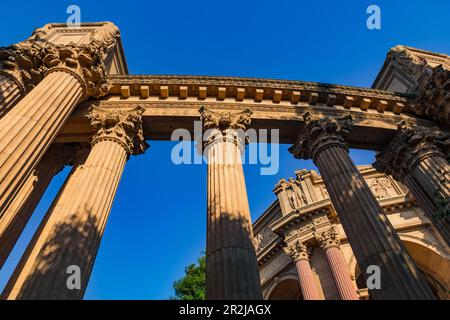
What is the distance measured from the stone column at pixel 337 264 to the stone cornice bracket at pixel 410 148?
31.6 feet

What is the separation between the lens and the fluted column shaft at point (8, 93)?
11.8 meters

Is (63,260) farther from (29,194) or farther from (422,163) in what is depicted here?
(422,163)

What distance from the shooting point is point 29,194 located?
558 inches

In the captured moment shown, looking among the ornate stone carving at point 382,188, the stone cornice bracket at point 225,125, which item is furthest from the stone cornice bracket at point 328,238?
the stone cornice bracket at point 225,125

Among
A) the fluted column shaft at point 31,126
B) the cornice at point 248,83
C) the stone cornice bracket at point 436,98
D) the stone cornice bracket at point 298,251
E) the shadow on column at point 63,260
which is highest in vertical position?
the cornice at point 248,83

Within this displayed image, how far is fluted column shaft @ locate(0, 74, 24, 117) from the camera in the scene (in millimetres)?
11836

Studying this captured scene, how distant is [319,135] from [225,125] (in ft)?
15.3

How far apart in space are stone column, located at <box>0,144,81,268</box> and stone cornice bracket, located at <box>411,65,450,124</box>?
19611 mm

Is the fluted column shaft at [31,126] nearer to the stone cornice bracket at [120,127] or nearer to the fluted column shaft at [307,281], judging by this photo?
the stone cornice bracket at [120,127]

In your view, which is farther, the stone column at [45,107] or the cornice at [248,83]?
the cornice at [248,83]

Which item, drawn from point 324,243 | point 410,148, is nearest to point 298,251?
Result: point 324,243

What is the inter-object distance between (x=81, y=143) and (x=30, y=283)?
9.54 m
